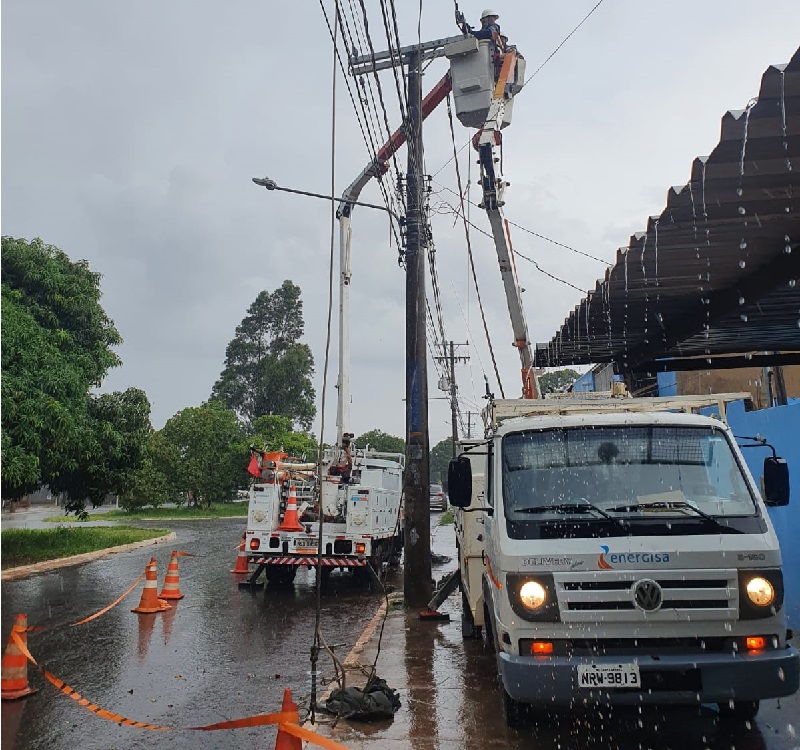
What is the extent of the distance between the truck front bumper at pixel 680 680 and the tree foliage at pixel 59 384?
1177 cm

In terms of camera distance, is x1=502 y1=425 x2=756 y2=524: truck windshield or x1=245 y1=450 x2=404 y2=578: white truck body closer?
x1=502 y1=425 x2=756 y2=524: truck windshield

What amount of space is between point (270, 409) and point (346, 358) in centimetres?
4774

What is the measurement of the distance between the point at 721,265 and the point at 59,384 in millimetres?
13092

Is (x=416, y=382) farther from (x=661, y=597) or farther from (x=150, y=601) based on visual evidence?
(x=661, y=597)

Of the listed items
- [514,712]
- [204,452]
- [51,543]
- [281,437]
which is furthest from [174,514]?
[514,712]

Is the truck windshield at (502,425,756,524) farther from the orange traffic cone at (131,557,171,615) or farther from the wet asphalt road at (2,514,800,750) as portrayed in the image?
the orange traffic cone at (131,557,171,615)

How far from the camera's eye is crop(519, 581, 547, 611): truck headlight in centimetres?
468

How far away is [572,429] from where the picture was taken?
5578 mm

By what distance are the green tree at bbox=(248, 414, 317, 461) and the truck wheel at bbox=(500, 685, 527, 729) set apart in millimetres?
42140

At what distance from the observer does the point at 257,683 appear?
7.02 meters

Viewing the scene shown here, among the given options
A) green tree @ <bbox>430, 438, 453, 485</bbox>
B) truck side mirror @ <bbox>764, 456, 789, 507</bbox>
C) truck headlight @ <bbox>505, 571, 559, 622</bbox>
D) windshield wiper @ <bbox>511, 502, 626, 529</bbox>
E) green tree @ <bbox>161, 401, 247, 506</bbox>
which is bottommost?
truck headlight @ <bbox>505, 571, 559, 622</bbox>

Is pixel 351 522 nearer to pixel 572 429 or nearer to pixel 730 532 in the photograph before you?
pixel 572 429

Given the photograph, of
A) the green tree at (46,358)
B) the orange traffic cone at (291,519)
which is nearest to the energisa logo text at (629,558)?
the orange traffic cone at (291,519)

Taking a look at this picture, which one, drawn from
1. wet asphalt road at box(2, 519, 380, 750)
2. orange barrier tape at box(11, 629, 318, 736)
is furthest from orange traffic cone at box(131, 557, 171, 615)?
orange barrier tape at box(11, 629, 318, 736)
